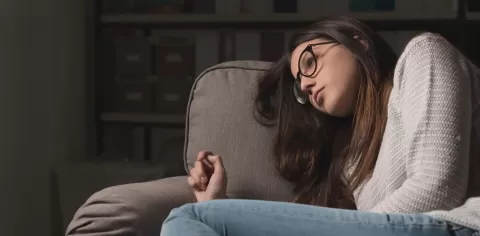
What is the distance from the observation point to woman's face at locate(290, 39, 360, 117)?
142cm

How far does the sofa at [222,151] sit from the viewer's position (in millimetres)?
1364

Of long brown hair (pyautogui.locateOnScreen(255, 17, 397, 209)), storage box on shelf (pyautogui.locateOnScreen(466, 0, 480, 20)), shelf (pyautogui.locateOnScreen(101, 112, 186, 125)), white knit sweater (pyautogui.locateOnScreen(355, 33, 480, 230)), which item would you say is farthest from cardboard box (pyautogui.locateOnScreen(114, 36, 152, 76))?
white knit sweater (pyautogui.locateOnScreen(355, 33, 480, 230))

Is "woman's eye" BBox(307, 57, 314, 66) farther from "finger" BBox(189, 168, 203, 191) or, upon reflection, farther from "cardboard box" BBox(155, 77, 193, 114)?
"cardboard box" BBox(155, 77, 193, 114)

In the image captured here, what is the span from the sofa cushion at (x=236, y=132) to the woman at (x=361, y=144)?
0.12ft

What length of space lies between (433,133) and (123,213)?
60cm

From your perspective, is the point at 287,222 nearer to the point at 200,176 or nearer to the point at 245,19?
the point at 200,176

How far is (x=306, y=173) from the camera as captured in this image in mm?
1586

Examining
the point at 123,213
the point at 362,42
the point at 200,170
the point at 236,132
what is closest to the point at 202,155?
the point at 200,170

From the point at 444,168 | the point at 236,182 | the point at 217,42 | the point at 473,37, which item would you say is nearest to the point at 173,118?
the point at 217,42

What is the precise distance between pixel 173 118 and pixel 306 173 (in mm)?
1008

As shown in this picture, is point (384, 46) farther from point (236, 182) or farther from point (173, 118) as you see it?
point (173, 118)

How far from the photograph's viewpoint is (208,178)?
5.10ft

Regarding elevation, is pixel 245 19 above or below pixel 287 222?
above

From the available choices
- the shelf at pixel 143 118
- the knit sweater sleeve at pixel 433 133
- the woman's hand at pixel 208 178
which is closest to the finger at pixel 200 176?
the woman's hand at pixel 208 178
